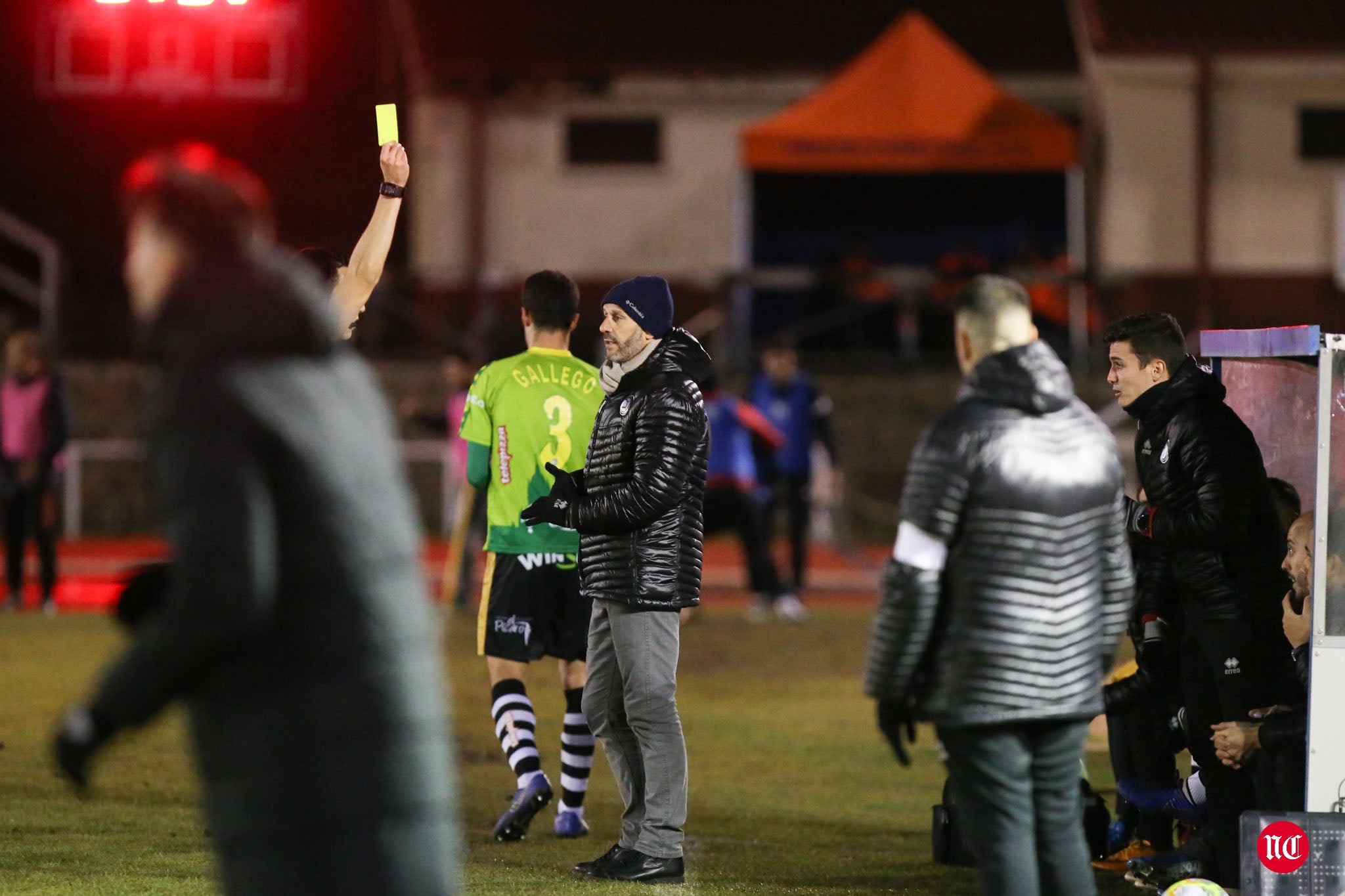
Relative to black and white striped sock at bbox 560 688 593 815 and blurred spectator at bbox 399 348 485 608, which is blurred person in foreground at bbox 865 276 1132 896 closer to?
black and white striped sock at bbox 560 688 593 815

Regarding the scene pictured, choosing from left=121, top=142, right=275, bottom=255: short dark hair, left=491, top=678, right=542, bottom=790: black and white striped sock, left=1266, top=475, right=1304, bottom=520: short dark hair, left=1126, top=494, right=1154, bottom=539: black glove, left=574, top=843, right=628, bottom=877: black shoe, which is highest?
left=121, top=142, right=275, bottom=255: short dark hair

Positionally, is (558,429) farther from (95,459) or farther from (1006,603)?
(95,459)

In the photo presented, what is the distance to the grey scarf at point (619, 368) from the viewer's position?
637 cm

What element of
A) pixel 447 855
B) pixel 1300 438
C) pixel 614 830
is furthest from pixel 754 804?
pixel 447 855

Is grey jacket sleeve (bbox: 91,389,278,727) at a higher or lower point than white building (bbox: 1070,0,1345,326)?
lower

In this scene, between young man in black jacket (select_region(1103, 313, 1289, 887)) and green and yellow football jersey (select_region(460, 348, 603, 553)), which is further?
green and yellow football jersey (select_region(460, 348, 603, 553))

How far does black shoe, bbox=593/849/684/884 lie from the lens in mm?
6176

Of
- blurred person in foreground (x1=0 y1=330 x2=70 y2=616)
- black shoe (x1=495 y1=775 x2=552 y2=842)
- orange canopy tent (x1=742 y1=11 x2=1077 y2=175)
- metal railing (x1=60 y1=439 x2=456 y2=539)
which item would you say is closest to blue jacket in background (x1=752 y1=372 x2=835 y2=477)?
orange canopy tent (x1=742 y1=11 x2=1077 y2=175)

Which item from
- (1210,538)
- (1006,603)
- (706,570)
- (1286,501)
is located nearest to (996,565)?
(1006,603)

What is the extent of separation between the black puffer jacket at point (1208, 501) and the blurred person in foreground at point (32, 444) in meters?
10.3

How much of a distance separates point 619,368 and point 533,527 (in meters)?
0.90

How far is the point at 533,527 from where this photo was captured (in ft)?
23.0

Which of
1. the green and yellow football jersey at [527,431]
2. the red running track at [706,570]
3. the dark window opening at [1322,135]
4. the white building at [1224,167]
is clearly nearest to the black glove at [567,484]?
the green and yellow football jersey at [527,431]

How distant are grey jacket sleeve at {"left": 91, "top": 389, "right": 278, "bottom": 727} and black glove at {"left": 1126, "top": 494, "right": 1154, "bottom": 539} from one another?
13.2 ft
